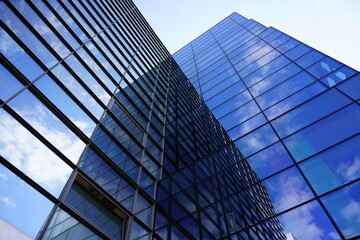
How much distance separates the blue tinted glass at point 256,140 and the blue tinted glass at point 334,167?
2.45 m

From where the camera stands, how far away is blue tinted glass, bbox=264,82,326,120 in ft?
42.3

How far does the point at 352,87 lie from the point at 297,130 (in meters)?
2.96

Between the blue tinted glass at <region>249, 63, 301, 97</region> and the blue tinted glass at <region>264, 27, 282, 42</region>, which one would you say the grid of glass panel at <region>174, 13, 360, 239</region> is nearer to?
the blue tinted glass at <region>249, 63, 301, 97</region>

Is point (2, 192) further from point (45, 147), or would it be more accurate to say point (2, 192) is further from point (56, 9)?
point (56, 9)

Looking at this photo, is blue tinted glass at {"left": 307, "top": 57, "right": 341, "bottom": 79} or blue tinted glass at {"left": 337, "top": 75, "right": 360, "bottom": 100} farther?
blue tinted glass at {"left": 307, "top": 57, "right": 341, "bottom": 79}

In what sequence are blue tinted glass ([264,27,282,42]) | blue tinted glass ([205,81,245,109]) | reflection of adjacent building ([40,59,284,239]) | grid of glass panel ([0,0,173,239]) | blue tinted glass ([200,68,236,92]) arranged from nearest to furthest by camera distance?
grid of glass panel ([0,0,173,239])
reflection of adjacent building ([40,59,284,239])
blue tinted glass ([205,81,245,109])
blue tinted glass ([200,68,236,92])
blue tinted glass ([264,27,282,42])

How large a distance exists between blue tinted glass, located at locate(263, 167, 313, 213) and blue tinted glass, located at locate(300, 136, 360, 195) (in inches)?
12.7

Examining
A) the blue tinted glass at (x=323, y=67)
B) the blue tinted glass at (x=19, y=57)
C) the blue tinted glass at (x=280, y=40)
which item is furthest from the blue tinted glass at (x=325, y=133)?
the blue tinted glass at (x=280, y=40)

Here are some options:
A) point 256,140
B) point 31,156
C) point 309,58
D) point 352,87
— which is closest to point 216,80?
point 309,58

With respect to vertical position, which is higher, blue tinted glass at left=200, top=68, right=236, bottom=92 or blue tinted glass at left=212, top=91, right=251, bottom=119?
blue tinted glass at left=200, top=68, right=236, bottom=92

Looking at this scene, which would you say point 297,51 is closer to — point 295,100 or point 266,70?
point 266,70

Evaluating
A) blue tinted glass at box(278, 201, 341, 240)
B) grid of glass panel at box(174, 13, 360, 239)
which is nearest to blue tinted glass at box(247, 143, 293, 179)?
grid of glass panel at box(174, 13, 360, 239)

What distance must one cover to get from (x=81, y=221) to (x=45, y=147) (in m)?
2.63

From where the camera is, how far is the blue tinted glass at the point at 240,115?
589 inches
